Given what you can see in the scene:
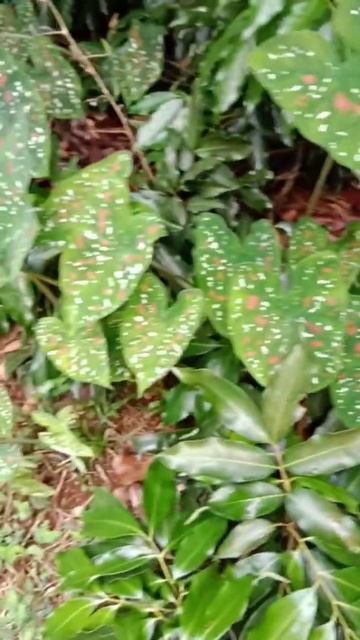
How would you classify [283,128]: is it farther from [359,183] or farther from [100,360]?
[100,360]

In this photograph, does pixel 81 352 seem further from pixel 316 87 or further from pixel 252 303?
pixel 316 87

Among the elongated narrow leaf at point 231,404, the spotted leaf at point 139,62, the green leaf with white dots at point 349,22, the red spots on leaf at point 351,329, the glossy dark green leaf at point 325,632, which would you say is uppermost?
the green leaf with white dots at point 349,22

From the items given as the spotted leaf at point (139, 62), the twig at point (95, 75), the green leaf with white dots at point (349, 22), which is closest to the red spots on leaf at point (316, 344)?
the green leaf with white dots at point (349, 22)

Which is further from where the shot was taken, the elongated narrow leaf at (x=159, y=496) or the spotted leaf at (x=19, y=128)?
the elongated narrow leaf at (x=159, y=496)

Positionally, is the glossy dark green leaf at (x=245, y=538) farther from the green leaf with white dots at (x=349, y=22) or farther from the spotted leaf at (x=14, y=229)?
the green leaf with white dots at (x=349, y=22)

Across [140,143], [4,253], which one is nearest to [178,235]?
[140,143]

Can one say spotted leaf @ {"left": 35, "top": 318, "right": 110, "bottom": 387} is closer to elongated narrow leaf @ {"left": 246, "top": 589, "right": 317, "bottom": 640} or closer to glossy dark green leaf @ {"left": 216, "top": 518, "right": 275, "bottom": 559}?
glossy dark green leaf @ {"left": 216, "top": 518, "right": 275, "bottom": 559}

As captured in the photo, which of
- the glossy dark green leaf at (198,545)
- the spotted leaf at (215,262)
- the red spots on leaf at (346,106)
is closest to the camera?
the red spots on leaf at (346,106)
